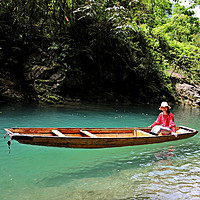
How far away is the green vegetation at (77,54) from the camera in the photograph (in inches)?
683

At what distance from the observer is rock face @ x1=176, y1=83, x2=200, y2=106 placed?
79.0ft

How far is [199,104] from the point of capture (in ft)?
77.8

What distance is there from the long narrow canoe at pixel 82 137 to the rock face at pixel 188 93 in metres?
17.0

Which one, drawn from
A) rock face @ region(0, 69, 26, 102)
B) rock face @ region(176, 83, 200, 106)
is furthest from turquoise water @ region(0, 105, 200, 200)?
rock face @ region(176, 83, 200, 106)

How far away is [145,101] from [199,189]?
59.2 feet

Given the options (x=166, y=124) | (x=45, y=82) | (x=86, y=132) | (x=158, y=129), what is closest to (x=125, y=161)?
(x=86, y=132)

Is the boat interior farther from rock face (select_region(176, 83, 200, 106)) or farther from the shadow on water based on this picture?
rock face (select_region(176, 83, 200, 106))

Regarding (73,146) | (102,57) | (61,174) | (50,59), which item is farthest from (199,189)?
(102,57)

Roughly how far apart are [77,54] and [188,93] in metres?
13.5

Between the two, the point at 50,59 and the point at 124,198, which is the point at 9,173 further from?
the point at 50,59

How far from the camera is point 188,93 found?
81.1 feet

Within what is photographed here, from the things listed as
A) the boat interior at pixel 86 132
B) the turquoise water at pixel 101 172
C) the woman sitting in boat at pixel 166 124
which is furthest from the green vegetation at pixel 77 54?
the turquoise water at pixel 101 172

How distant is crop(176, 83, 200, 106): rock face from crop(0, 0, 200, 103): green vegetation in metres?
1.14

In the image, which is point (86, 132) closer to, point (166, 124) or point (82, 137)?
point (82, 137)
